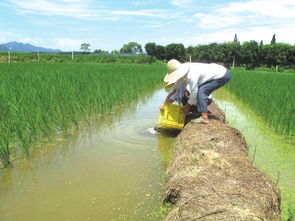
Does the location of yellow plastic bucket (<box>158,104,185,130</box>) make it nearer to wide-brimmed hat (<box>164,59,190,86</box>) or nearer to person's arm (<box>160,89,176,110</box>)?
person's arm (<box>160,89,176,110</box>)

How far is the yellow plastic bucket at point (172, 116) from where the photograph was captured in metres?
3.58

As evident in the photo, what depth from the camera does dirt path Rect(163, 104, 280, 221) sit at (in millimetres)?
1537

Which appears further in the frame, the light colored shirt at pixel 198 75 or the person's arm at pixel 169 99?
the person's arm at pixel 169 99

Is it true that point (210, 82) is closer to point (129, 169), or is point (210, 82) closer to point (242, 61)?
point (129, 169)

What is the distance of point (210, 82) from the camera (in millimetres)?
3488

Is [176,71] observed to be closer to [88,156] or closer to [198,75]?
[198,75]

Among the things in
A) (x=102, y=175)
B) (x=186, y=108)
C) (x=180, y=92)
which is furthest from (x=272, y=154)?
(x=102, y=175)

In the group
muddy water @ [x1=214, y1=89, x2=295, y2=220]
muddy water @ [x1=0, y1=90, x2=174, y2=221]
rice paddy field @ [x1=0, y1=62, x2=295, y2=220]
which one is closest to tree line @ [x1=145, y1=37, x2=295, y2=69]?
rice paddy field @ [x1=0, y1=62, x2=295, y2=220]

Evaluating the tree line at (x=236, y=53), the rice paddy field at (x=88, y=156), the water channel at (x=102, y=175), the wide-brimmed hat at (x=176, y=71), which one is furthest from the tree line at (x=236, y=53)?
the wide-brimmed hat at (x=176, y=71)

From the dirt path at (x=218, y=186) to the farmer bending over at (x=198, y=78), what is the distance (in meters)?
0.89

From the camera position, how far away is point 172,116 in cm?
364

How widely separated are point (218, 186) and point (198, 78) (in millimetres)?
1817

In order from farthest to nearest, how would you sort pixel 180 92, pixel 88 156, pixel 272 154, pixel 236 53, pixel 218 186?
pixel 236 53 → pixel 180 92 → pixel 272 154 → pixel 88 156 → pixel 218 186

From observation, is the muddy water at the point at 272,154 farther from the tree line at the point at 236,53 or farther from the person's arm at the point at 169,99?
the tree line at the point at 236,53
